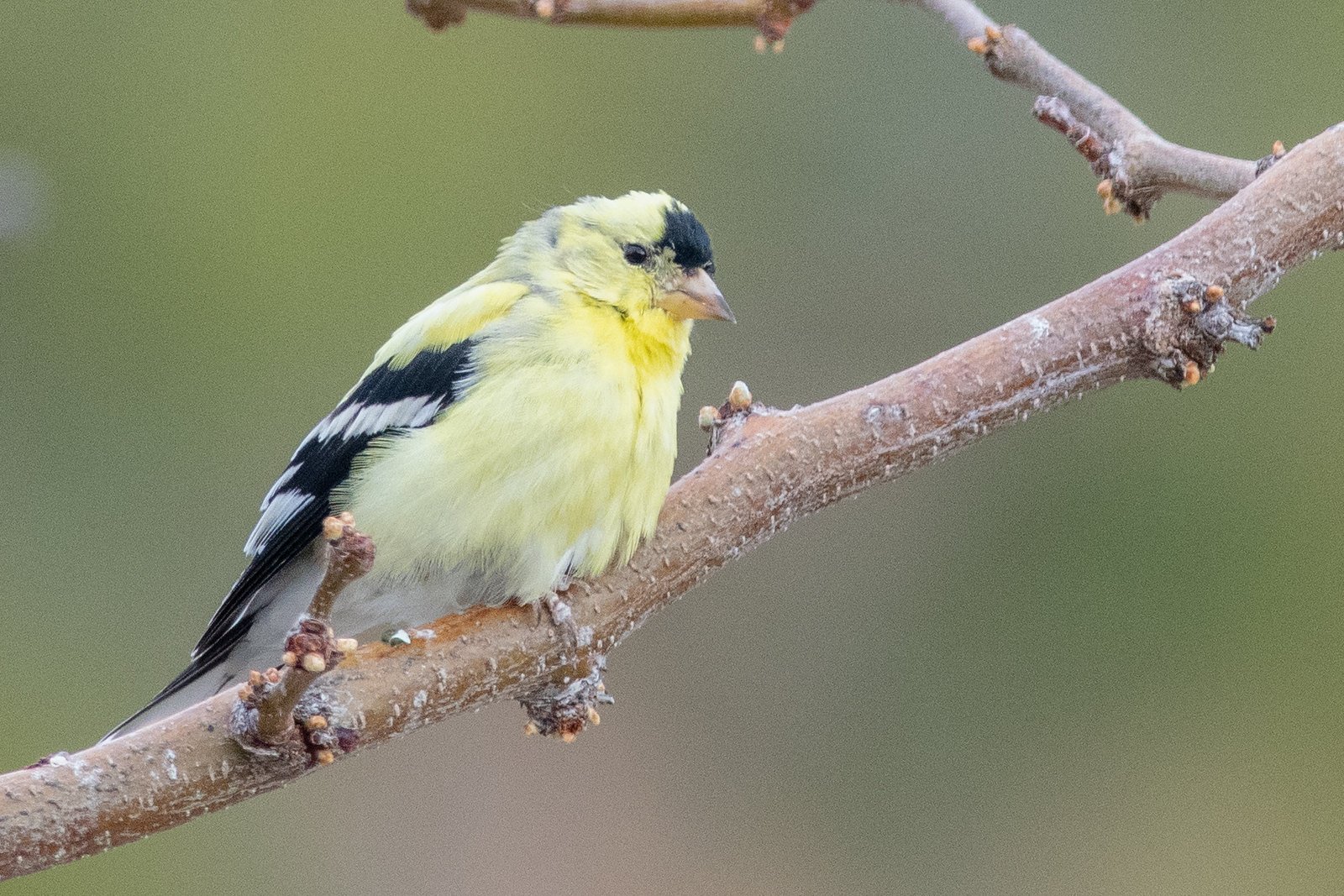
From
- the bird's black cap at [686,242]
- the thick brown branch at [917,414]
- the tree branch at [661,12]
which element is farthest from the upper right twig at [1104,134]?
the bird's black cap at [686,242]

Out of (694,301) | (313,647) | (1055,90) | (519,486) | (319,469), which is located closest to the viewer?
(313,647)

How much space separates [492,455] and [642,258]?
2.02 ft

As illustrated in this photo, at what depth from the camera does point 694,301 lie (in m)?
2.82

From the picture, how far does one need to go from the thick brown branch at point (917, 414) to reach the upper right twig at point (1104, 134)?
149 millimetres

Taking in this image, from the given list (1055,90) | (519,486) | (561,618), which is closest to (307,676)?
(561,618)

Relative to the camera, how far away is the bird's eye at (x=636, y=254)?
2.91 metres

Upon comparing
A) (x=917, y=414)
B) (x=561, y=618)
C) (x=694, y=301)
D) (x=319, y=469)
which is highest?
(x=694, y=301)

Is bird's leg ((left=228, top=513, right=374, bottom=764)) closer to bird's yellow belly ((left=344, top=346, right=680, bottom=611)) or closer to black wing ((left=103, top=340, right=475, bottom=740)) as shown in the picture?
A: bird's yellow belly ((left=344, top=346, right=680, bottom=611))

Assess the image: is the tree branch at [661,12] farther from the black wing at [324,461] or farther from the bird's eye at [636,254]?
the black wing at [324,461]

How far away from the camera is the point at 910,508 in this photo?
5012mm

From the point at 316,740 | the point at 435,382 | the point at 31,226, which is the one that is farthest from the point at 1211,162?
the point at 31,226

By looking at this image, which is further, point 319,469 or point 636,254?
point 636,254

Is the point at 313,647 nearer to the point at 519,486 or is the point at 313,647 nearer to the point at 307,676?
the point at 307,676

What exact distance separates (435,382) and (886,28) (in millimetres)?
3179
